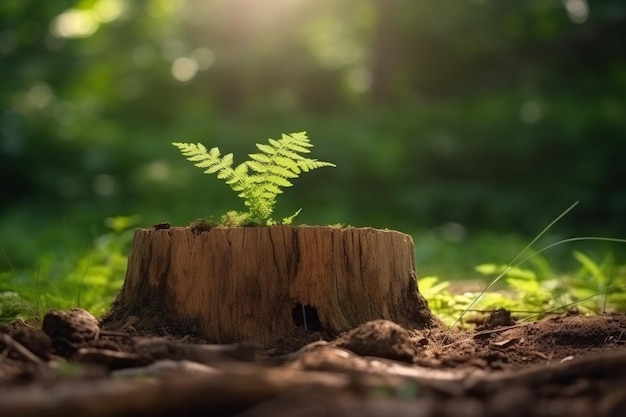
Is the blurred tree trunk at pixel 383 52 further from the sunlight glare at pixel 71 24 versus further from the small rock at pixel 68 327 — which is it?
the small rock at pixel 68 327

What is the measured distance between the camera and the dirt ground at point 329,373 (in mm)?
1773

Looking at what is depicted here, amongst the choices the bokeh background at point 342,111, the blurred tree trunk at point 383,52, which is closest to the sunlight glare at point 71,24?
the bokeh background at point 342,111

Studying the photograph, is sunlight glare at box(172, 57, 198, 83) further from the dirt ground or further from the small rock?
the small rock

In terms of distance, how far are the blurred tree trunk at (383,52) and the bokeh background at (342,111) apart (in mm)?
34

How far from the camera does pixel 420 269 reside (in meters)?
7.53

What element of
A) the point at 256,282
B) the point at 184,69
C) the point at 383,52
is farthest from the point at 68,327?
the point at 184,69

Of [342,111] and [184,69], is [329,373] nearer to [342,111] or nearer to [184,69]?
[342,111]

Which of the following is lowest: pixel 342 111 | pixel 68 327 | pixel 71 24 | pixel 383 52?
pixel 68 327

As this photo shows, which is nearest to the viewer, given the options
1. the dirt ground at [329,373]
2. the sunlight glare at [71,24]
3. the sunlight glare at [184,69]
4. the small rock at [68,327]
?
the dirt ground at [329,373]

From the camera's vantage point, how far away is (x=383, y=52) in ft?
51.1

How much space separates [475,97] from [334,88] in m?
3.02

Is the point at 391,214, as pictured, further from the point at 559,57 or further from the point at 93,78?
the point at 93,78

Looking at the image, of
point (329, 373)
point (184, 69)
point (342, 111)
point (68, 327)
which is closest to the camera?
point (329, 373)

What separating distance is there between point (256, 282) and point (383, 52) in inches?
509
